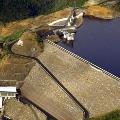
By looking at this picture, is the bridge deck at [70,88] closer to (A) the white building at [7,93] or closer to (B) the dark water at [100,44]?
A: (A) the white building at [7,93]

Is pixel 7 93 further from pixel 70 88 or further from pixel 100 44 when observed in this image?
pixel 100 44

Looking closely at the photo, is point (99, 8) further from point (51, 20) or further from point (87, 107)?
point (87, 107)

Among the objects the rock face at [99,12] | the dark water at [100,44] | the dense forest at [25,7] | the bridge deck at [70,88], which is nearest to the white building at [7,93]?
the bridge deck at [70,88]

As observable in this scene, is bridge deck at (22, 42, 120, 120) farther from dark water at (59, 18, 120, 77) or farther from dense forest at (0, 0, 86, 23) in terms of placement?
dense forest at (0, 0, 86, 23)

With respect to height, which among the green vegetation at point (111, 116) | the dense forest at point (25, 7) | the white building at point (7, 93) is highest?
the green vegetation at point (111, 116)

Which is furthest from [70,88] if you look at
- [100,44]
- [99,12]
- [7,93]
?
[99,12]

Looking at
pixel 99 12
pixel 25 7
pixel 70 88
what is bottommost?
pixel 25 7
